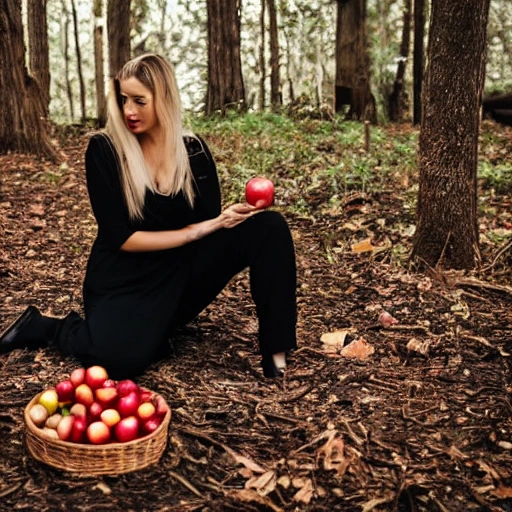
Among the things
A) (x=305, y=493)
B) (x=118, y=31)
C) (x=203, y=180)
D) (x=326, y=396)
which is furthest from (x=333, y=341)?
(x=118, y=31)

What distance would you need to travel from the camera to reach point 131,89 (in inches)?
145

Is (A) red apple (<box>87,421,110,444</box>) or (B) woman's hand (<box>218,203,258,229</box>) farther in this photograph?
(B) woman's hand (<box>218,203,258,229</box>)

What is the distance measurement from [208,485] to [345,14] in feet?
37.4

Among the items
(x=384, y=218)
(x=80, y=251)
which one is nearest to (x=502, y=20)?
(x=384, y=218)

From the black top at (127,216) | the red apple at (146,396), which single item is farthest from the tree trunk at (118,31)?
the red apple at (146,396)

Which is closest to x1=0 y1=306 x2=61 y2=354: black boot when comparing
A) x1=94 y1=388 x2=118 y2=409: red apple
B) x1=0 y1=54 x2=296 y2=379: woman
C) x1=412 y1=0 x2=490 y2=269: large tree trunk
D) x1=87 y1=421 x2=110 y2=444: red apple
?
x1=0 y1=54 x2=296 y2=379: woman

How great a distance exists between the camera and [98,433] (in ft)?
9.70

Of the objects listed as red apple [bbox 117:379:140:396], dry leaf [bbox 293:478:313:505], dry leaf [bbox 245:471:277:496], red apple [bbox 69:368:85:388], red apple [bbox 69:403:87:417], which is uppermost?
red apple [bbox 69:368:85:388]

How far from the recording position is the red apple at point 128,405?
3.09 metres

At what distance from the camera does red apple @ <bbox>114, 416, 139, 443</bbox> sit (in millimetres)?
2980

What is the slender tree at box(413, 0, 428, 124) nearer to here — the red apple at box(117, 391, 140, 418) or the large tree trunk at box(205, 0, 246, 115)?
the large tree trunk at box(205, 0, 246, 115)

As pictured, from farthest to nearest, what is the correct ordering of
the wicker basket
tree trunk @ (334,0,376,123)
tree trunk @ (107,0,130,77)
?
tree trunk @ (334,0,376,123) → tree trunk @ (107,0,130,77) → the wicker basket

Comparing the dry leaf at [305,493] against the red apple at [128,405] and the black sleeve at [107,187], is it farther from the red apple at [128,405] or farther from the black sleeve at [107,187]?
the black sleeve at [107,187]

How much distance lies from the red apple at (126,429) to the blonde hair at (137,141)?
129 cm
